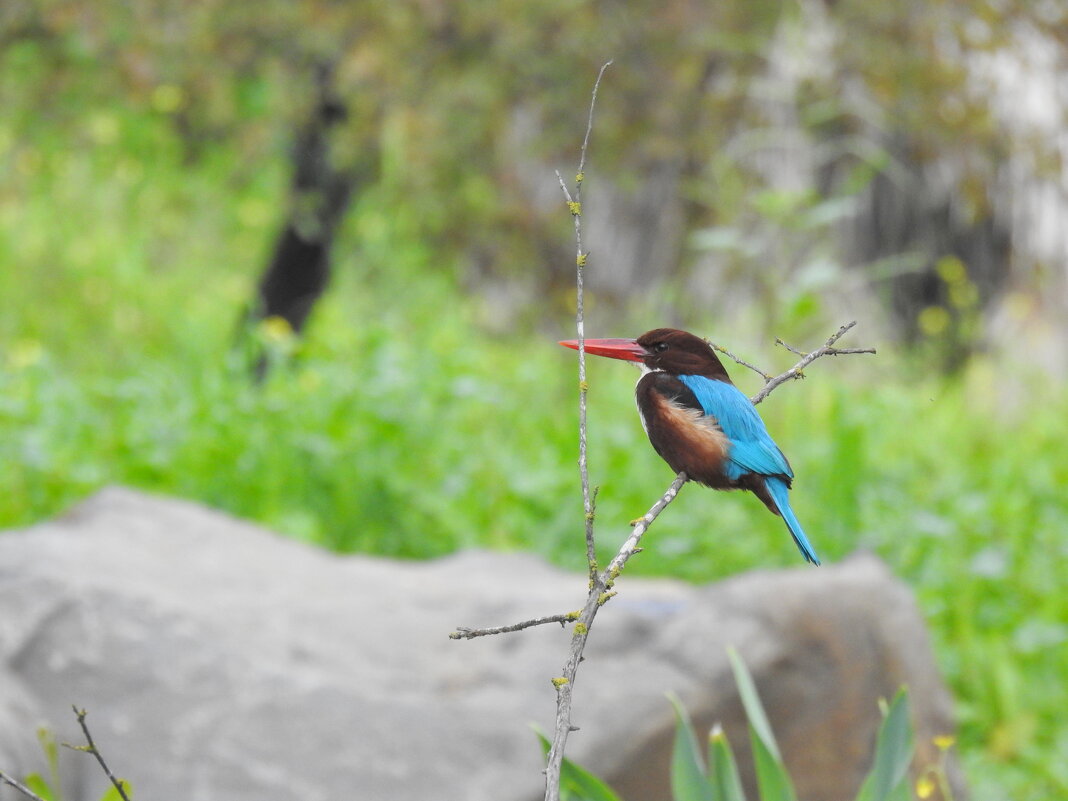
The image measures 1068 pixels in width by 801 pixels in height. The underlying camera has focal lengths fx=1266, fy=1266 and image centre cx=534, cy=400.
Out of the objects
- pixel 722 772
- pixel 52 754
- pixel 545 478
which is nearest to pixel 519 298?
pixel 545 478

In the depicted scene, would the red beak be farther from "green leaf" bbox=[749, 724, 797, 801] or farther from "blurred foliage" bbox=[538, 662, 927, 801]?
"green leaf" bbox=[749, 724, 797, 801]

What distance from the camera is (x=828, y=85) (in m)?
5.29

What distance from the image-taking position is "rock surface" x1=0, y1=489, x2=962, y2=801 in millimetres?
2242

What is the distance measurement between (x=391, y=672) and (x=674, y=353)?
6.70 ft

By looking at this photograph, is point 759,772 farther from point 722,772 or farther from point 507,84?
point 507,84

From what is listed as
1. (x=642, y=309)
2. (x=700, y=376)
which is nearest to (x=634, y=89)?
(x=642, y=309)

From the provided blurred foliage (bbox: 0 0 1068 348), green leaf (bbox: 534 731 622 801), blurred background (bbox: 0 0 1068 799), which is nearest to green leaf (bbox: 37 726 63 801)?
green leaf (bbox: 534 731 622 801)

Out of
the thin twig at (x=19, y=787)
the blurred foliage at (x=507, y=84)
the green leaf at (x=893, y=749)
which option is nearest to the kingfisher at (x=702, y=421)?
the thin twig at (x=19, y=787)

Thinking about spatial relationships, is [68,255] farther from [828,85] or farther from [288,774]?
[288,774]

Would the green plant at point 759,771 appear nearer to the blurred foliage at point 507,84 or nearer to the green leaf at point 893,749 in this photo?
the green leaf at point 893,749

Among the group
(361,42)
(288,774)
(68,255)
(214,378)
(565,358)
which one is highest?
(68,255)

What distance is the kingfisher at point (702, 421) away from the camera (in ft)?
1.86

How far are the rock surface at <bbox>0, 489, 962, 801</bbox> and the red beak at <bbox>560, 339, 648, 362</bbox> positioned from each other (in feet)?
5.67

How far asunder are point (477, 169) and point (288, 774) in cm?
311
